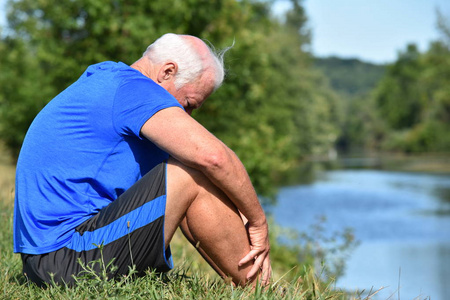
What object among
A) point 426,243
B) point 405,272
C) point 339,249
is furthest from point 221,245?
point 426,243

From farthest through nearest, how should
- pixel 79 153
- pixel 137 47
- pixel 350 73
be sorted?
pixel 350 73, pixel 137 47, pixel 79 153

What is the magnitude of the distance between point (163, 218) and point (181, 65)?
2.23 ft

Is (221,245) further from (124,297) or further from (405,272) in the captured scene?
(405,272)

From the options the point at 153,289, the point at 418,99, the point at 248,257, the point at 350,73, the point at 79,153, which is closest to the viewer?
the point at 153,289

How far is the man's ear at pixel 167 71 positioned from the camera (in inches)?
93.7

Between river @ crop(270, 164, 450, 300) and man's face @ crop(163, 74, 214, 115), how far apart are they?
44.2 inches

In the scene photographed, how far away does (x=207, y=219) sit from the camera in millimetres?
2148

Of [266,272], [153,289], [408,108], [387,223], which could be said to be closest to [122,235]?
[153,289]

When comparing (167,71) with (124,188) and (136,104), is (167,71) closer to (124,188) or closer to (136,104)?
(136,104)

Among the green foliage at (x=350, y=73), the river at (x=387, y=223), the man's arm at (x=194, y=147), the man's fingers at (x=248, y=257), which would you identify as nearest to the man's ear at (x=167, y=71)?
the man's arm at (x=194, y=147)

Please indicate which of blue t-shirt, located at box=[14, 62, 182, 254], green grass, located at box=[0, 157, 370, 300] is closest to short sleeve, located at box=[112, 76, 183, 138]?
blue t-shirt, located at box=[14, 62, 182, 254]

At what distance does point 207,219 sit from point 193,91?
607mm

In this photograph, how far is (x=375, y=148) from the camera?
83000 millimetres

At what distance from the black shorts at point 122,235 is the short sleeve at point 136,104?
0.18 m
